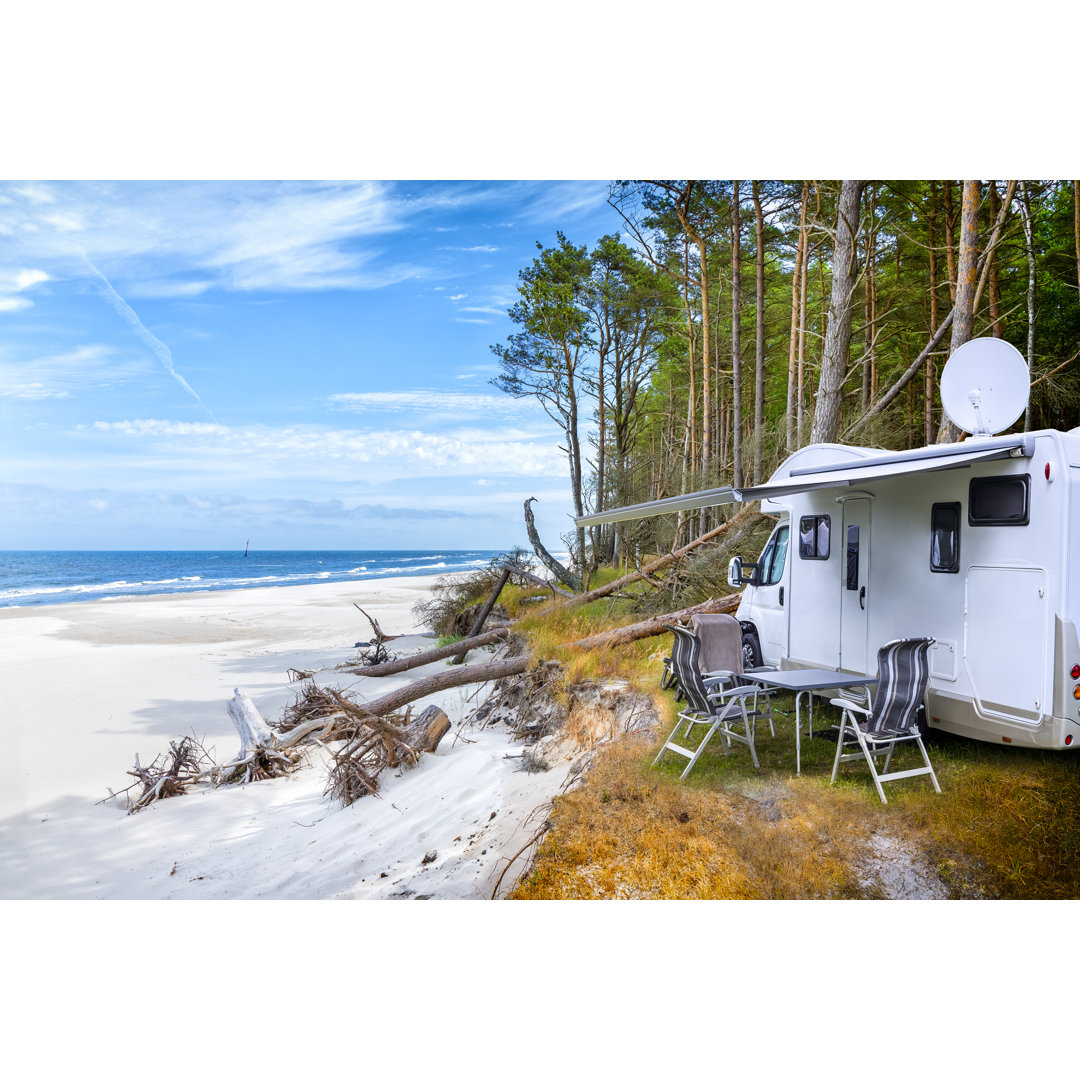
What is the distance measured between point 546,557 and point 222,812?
27.2 feet

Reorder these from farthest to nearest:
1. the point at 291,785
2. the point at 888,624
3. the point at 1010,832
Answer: the point at 291,785 → the point at 888,624 → the point at 1010,832

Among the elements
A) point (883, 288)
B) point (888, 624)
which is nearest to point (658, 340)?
point (883, 288)

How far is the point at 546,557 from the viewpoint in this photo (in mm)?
13805

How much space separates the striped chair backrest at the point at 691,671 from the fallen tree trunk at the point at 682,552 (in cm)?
474

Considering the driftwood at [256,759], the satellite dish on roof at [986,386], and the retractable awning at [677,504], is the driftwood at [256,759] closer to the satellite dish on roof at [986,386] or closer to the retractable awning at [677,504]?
the retractable awning at [677,504]

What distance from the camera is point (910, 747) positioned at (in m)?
5.60

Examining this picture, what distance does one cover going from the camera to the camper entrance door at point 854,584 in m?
5.61

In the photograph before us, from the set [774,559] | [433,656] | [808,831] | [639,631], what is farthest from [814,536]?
[433,656]

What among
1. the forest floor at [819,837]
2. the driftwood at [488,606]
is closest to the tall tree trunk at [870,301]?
the driftwood at [488,606]

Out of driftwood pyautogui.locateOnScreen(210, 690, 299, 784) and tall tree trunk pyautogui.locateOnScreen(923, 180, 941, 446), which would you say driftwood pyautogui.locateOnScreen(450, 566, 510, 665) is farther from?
tall tree trunk pyautogui.locateOnScreen(923, 180, 941, 446)

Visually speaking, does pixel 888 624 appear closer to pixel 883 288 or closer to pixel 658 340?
pixel 883 288

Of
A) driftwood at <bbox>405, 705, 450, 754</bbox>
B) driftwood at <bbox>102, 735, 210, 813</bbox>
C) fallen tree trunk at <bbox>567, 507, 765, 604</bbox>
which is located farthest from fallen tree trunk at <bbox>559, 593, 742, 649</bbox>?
driftwood at <bbox>102, 735, 210, 813</bbox>
